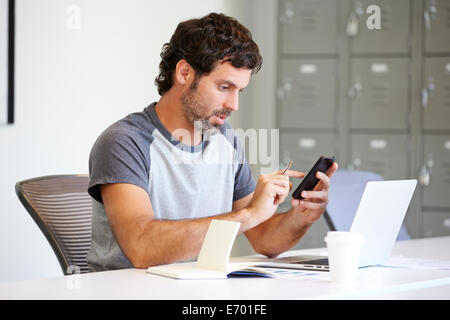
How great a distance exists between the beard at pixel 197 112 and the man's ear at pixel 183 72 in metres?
0.04

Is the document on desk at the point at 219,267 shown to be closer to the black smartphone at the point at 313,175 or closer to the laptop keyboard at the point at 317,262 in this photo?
Result: the laptop keyboard at the point at 317,262

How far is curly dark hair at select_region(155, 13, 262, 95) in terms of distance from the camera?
174 centimetres

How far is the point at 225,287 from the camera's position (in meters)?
1.21

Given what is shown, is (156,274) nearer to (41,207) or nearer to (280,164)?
(41,207)

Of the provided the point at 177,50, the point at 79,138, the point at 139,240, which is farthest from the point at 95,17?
the point at 139,240

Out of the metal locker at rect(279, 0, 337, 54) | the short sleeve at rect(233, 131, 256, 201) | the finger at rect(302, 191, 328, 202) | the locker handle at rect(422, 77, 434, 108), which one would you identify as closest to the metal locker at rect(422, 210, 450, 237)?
the locker handle at rect(422, 77, 434, 108)

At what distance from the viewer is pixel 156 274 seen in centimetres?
136

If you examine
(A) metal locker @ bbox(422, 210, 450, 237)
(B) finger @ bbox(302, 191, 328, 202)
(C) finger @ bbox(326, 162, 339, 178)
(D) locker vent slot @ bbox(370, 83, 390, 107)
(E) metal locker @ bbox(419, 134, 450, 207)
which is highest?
(D) locker vent slot @ bbox(370, 83, 390, 107)

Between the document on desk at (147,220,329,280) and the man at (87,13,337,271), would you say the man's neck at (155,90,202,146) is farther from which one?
the document on desk at (147,220,329,280)

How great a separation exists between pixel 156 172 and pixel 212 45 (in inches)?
14.0

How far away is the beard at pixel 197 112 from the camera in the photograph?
5.78 ft

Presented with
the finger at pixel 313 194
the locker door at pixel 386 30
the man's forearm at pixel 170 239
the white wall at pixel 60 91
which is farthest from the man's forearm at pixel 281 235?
the locker door at pixel 386 30

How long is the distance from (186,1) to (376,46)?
111cm

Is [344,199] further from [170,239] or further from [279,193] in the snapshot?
[170,239]
